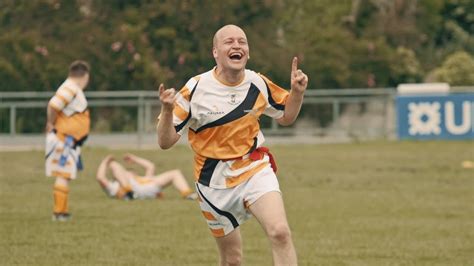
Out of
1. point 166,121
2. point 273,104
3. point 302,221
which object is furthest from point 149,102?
point 166,121

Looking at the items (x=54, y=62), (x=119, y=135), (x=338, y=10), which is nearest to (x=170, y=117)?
(x=119, y=135)

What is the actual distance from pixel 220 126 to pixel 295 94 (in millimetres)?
552

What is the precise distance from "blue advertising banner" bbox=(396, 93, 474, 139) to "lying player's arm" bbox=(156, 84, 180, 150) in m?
24.0

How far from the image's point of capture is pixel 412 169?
925 inches

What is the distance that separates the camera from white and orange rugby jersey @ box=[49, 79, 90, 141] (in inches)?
618

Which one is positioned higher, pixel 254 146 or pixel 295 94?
pixel 295 94

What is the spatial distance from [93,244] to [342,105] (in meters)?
22.1

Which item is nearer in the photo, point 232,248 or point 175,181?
point 232,248

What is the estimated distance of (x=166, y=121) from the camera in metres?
8.55

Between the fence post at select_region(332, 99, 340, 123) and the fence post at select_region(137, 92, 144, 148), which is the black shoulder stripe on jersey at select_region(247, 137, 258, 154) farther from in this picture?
the fence post at select_region(332, 99, 340, 123)

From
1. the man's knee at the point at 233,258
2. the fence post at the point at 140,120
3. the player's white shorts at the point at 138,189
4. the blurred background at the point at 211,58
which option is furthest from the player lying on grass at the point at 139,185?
the blurred background at the point at 211,58

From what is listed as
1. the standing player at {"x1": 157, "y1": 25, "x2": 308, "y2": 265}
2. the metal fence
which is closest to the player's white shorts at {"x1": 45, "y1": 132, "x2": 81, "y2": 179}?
the standing player at {"x1": 157, "y1": 25, "x2": 308, "y2": 265}

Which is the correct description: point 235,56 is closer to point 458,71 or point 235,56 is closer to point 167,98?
point 167,98

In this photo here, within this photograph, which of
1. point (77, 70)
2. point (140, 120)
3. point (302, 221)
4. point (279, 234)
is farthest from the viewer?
point (140, 120)
